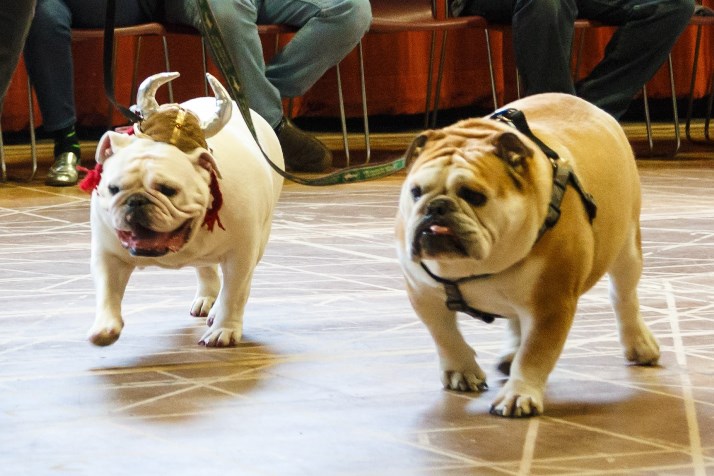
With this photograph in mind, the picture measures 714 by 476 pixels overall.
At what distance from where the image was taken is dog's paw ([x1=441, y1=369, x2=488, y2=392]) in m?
2.00

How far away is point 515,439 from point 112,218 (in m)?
0.88

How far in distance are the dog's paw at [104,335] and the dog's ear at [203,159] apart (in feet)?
1.12

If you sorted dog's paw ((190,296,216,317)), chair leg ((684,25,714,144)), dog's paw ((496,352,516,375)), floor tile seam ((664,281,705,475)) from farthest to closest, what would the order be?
chair leg ((684,25,714,144)) < dog's paw ((190,296,216,317)) < dog's paw ((496,352,516,375)) < floor tile seam ((664,281,705,475))

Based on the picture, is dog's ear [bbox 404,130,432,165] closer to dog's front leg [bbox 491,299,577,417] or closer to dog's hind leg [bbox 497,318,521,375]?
dog's front leg [bbox 491,299,577,417]

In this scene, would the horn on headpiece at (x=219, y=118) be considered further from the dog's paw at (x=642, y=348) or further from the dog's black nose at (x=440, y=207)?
the dog's paw at (x=642, y=348)

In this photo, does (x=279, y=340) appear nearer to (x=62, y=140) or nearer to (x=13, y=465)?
(x=13, y=465)

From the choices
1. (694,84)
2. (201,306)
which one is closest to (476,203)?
(201,306)

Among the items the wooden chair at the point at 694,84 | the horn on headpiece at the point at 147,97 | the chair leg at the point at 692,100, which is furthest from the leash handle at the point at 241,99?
the chair leg at the point at 692,100

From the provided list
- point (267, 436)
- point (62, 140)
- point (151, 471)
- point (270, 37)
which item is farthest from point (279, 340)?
point (270, 37)

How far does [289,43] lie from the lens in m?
5.00

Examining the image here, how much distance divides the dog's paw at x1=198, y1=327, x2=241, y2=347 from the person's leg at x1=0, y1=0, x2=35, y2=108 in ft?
2.36

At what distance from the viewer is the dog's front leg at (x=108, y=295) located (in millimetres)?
2281

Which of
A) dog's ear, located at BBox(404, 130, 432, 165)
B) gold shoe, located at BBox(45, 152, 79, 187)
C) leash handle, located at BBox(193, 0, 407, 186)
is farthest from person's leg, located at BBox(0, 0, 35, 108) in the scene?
gold shoe, located at BBox(45, 152, 79, 187)

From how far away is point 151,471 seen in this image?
161cm
